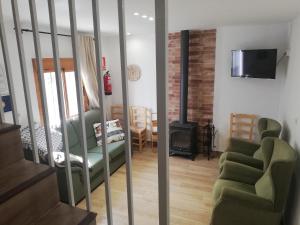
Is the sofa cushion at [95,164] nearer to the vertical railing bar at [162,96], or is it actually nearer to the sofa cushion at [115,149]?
the sofa cushion at [115,149]

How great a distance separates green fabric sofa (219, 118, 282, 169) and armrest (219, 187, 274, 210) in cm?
87

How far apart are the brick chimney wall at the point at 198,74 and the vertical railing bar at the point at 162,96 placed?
12.5ft

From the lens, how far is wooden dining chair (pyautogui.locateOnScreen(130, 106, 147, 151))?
4.91 m

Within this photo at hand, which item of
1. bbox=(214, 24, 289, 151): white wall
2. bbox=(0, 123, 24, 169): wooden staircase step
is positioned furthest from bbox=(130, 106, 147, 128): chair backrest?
bbox=(0, 123, 24, 169): wooden staircase step

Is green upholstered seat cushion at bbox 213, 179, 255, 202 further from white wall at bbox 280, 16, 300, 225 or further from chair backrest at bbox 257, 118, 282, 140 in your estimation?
chair backrest at bbox 257, 118, 282, 140

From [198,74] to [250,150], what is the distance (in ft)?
5.84

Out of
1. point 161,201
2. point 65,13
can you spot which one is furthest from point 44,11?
point 161,201

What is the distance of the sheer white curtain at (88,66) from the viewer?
4.32 metres

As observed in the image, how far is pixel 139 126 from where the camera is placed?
17.1ft

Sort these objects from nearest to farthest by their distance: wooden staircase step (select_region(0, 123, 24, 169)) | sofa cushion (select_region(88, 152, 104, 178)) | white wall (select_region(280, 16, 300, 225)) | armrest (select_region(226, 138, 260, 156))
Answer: wooden staircase step (select_region(0, 123, 24, 169)), white wall (select_region(280, 16, 300, 225)), sofa cushion (select_region(88, 152, 104, 178)), armrest (select_region(226, 138, 260, 156))

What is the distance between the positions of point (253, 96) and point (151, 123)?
2.13 m

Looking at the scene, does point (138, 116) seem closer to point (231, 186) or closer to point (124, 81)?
point (231, 186)

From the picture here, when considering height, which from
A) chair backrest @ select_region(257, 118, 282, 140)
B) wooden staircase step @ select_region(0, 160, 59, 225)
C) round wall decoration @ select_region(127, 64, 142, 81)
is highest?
round wall decoration @ select_region(127, 64, 142, 81)

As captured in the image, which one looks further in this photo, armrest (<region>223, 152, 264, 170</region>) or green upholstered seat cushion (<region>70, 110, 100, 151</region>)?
green upholstered seat cushion (<region>70, 110, 100, 151</region>)
